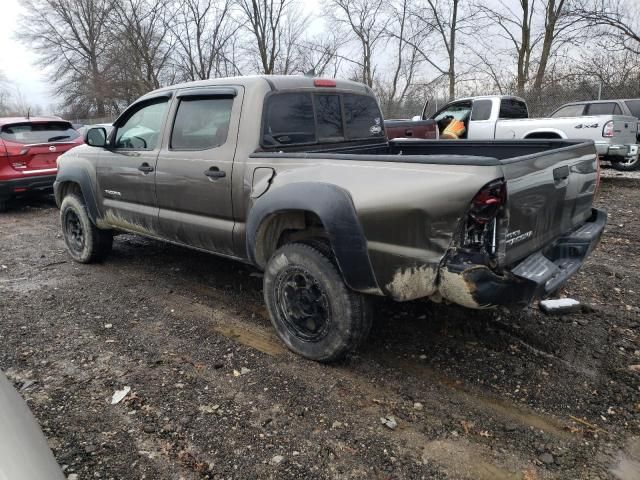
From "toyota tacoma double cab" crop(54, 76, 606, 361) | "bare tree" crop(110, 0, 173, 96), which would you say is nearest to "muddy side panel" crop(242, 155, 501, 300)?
"toyota tacoma double cab" crop(54, 76, 606, 361)

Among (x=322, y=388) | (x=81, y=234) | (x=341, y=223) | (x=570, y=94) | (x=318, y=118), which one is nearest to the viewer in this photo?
(x=341, y=223)

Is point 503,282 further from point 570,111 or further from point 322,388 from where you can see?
point 570,111

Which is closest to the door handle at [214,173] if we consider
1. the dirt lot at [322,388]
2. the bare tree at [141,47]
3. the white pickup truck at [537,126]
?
the dirt lot at [322,388]

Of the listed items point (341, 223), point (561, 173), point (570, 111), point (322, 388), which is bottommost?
point (322, 388)

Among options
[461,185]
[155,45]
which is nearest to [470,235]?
[461,185]

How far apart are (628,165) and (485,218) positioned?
1023 cm

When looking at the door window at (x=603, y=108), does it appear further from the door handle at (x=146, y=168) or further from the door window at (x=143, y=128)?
the door handle at (x=146, y=168)

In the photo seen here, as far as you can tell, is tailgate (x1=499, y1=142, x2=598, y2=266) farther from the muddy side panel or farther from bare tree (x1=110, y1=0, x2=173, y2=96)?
bare tree (x1=110, y1=0, x2=173, y2=96)

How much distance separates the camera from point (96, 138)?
459 centimetres

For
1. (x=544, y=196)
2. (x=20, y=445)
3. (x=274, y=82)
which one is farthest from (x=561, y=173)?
(x=20, y=445)

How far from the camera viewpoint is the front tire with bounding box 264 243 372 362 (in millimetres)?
2865

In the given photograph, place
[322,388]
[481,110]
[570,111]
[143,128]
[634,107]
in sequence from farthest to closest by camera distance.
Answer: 1. [634,107]
2. [570,111]
3. [481,110]
4. [143,128]
5. [322,388]

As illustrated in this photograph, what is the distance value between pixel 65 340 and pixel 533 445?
3.16 meters

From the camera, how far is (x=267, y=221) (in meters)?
3.18
